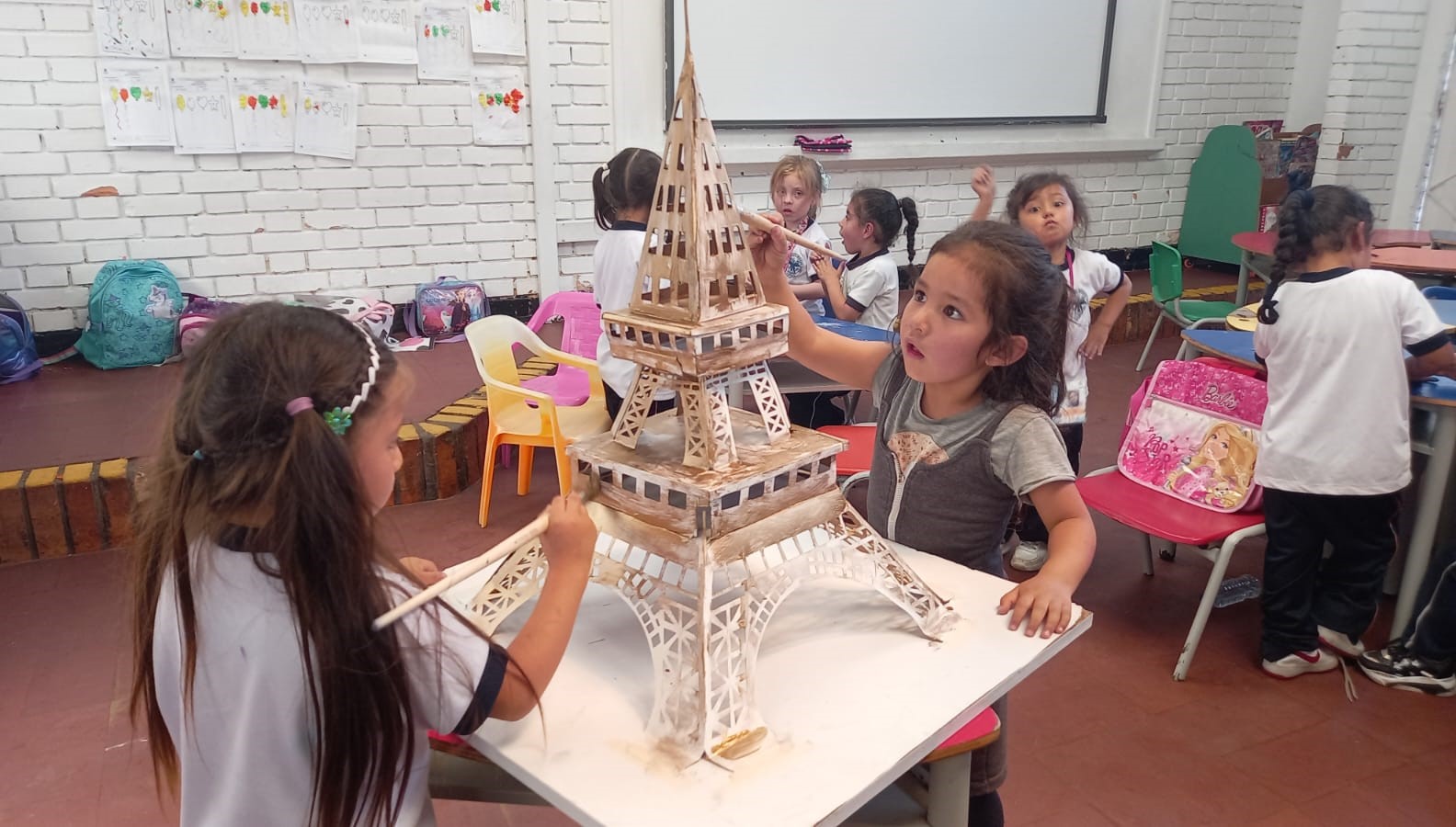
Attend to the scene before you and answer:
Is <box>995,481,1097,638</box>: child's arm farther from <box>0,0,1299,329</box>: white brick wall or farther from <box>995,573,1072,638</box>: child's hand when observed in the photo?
<box>0,0,1299,329</box>: white brick wall

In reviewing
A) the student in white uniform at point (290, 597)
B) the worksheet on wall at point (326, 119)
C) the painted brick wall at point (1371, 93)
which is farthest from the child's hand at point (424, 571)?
Answer: the painted brick wall at point (1371, 93)

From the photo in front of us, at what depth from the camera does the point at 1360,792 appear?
219cm

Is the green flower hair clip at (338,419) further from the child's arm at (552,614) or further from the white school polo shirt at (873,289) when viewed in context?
the white school polo shirt at (873,289)

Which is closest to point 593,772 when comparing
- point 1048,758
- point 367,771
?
point 367,771

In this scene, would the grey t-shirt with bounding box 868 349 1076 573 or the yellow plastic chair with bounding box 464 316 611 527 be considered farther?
the yellow plastic chair with bounding box 464 316 611 527

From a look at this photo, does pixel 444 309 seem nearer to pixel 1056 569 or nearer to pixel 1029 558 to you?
pixel 1029 558

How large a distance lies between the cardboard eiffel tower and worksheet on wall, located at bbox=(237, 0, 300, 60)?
4.15 m

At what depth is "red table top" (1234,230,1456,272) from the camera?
163 inches

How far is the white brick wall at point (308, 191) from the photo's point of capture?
437 centimetres

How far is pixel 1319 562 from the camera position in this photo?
2.72 metres

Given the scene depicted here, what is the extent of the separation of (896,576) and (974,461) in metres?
0.33

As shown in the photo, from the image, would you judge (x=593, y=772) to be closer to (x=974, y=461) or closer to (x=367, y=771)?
(x=367, y=771)

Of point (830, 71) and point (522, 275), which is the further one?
point (830, 71)

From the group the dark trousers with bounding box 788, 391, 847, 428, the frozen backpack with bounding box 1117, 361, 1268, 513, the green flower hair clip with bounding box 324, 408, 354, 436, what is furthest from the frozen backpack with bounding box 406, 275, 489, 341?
the green flower hair clip with bounding box 324, 408, 354, 436
